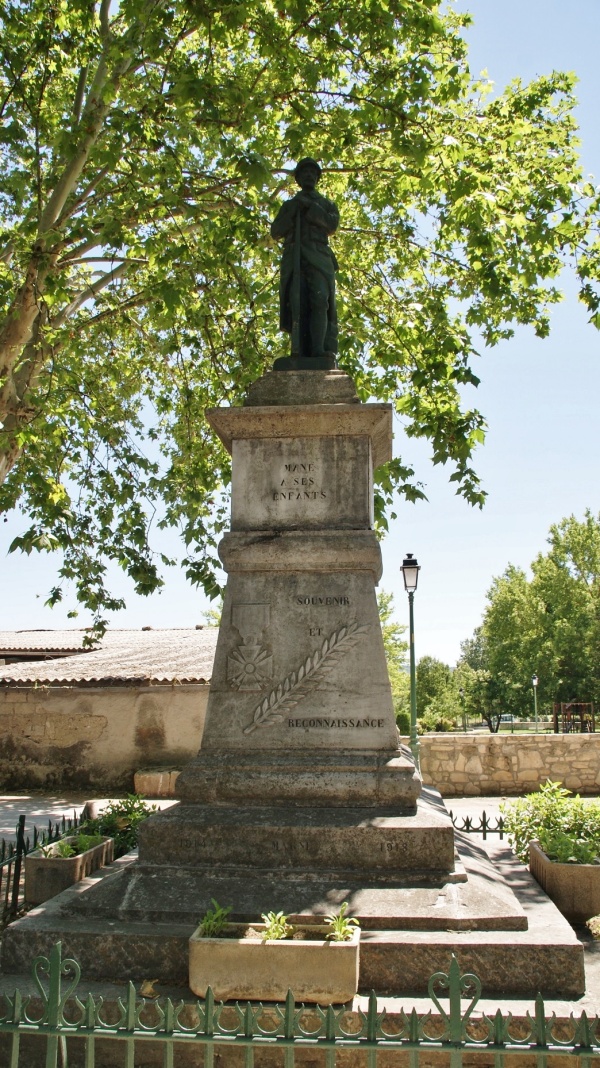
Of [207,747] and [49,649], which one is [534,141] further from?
[49,649]

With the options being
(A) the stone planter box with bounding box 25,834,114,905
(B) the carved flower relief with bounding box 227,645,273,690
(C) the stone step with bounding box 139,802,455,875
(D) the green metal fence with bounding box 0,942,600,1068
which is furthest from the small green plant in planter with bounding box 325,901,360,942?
(A) the stone planter box with bounding box 25,834,114,905

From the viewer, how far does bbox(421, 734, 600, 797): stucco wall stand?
1388 cm

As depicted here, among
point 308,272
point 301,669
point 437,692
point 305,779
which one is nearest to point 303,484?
point 301,669

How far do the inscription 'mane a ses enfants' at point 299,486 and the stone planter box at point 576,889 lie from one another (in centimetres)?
258

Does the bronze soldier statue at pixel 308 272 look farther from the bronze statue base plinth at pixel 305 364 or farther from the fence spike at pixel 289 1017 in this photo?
the fence spike at pixel 289 1017

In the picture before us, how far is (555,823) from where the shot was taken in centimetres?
561

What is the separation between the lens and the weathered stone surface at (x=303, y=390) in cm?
541

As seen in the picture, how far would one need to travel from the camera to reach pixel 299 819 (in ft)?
14.7

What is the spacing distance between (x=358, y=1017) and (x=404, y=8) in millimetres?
7425

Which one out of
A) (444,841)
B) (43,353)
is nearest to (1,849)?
(444,841)

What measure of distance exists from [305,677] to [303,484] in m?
1.21

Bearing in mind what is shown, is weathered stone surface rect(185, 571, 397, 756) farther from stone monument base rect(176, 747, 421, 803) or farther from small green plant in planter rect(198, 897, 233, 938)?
small green plant in planter rect(198, 897, 233, 938)

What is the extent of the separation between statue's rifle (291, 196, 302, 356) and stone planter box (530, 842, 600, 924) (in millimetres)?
3669

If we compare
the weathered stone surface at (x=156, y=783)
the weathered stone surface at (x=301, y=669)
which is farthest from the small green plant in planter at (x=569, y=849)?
the weathered stone surface at (x=156, y=783)
